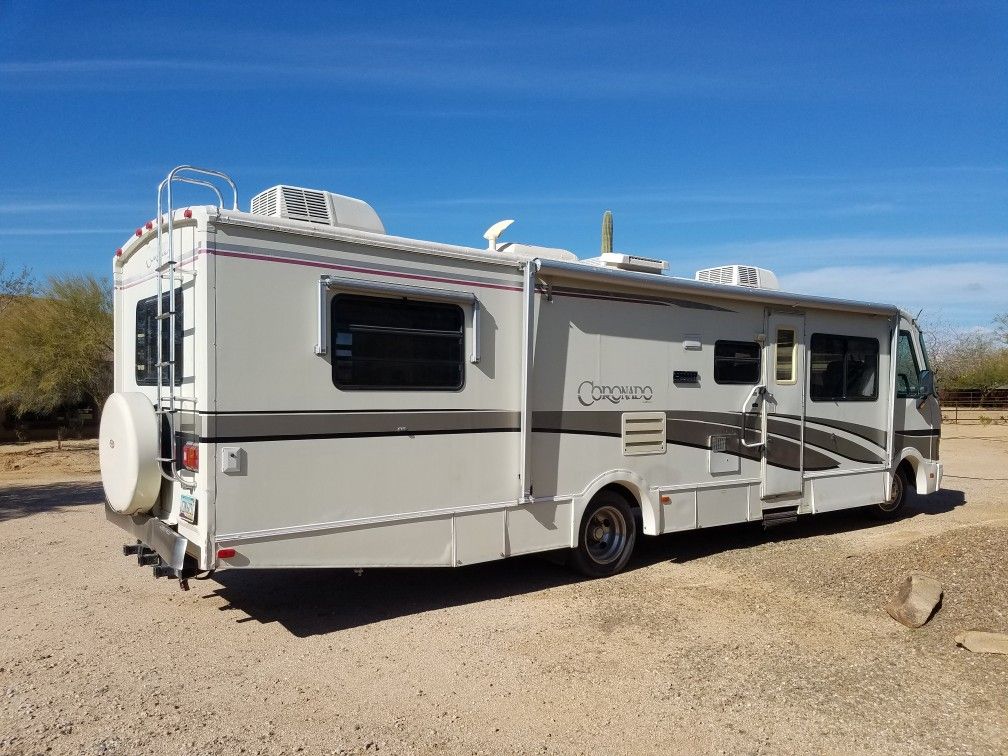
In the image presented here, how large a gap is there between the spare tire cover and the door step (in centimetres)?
566

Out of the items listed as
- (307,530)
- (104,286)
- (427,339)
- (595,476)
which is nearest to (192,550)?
(307,530)

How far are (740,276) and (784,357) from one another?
3.14ft

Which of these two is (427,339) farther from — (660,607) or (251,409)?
(660,607)

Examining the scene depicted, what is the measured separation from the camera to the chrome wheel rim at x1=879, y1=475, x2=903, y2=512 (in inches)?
381

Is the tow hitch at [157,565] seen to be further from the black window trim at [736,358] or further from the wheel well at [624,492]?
the black window trim at [736,358]

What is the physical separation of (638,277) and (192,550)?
163 inches

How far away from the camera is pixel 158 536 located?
17.9 ft

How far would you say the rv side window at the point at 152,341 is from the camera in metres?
5.42

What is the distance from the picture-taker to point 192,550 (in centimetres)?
514

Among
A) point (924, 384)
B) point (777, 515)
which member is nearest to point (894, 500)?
point (924, 384)

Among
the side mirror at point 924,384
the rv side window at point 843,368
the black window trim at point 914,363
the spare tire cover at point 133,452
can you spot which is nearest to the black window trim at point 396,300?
the spare tire cover at point 133,452

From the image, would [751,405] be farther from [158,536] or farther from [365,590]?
[158,536]

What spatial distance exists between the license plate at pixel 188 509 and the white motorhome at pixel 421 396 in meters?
0.02

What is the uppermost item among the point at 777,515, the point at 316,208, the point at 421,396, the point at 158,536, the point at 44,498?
the point at 316,208
